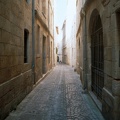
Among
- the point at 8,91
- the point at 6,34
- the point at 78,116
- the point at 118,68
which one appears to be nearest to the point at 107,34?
the point at 118,68

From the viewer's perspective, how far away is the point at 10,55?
17.3ft

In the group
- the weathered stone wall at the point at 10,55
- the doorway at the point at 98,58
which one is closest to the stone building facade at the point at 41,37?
the weathered stone wall at the point at 10,55

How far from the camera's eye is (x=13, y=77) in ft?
18.2

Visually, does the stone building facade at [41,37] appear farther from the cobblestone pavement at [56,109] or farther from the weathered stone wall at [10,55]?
the weathered stone wall at [10,55]

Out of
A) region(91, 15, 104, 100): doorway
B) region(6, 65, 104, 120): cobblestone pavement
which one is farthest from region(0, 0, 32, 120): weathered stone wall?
region(91, 15, 104, 100): doorway

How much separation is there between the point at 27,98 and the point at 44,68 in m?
7.88

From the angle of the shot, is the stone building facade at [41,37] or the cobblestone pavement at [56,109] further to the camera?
the stone building facade at [41,37]

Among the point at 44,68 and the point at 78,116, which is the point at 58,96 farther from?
the point at 44,68

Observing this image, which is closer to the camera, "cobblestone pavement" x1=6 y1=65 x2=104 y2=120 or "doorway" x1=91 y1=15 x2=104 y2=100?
"cobblestone pavement" x1=6 y1=65 x2=104 y2=120

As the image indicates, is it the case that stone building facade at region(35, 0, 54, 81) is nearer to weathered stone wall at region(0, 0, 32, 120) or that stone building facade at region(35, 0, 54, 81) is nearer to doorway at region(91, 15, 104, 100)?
weathered stone wall at region(0, 0, 32, 120)

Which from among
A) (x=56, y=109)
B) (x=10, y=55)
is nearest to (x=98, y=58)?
(x=56, y=109)

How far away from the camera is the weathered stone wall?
15.1 feet

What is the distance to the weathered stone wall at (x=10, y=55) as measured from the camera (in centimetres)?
461

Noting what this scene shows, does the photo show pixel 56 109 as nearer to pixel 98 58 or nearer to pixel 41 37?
pixel 98 58
